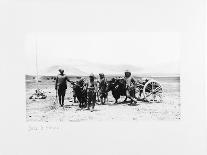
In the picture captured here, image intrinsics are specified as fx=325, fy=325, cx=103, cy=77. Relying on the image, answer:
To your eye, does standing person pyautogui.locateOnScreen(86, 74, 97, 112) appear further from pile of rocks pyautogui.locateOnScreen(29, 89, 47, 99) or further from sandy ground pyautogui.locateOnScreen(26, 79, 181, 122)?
pile of rocks pyautogui.locateOnScreen(29, 89, 47, 99)

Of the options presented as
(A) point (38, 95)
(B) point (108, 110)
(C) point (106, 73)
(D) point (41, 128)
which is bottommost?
(D) point (41, 128)

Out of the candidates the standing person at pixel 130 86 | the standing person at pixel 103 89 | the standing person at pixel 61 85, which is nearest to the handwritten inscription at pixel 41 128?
the standing person at pixel 61 85

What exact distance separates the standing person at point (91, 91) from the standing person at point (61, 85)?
174mm

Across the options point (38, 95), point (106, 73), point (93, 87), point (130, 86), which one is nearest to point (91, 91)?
point (93, 87)

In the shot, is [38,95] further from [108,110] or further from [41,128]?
[108,110]

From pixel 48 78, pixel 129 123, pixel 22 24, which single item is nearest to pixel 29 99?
pixel 48 78

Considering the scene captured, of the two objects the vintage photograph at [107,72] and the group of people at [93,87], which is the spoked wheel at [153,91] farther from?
the group of people at [93,87]

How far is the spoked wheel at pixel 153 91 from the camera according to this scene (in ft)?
8.32

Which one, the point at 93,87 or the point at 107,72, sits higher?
the point at 107,72

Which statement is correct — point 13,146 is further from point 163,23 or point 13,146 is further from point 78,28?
point 163,23

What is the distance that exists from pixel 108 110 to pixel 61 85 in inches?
16.6

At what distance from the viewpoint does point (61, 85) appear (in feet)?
8.43

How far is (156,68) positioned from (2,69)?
3.93 feet

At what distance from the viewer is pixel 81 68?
8.25 ft
